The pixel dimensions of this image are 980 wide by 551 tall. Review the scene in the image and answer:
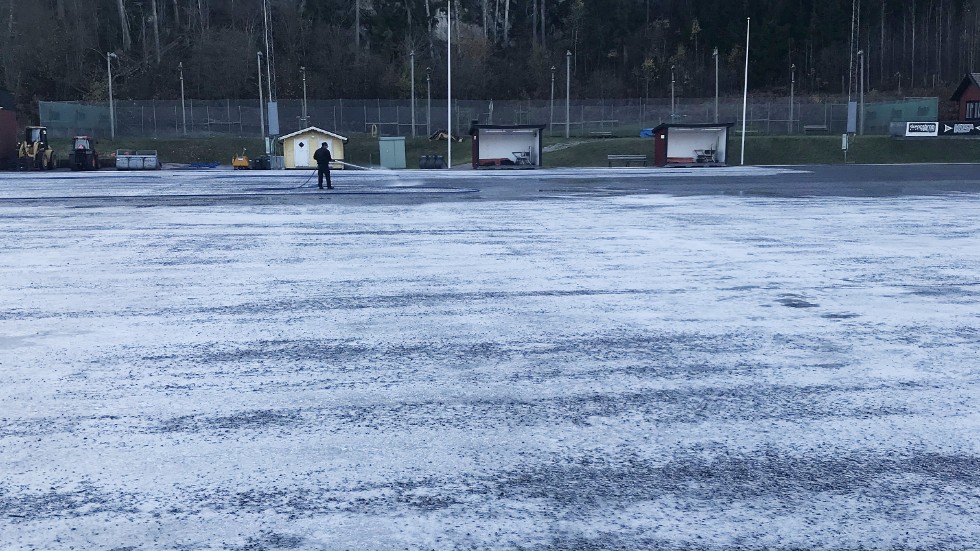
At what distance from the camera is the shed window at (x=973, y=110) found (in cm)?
7128

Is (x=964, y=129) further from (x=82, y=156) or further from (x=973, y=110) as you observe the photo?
(x=82, y=156)

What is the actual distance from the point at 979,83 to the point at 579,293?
73959mm

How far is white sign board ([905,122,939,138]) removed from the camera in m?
64.8

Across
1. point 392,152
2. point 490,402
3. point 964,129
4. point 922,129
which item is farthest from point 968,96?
point 490,402

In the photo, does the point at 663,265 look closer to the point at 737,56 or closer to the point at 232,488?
the point at 232,488

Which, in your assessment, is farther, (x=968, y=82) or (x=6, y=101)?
(x=968, y=82)

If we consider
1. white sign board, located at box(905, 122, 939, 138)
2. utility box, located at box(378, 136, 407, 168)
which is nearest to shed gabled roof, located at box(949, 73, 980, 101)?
white sign board, located at box(905, 122, 939, 138)

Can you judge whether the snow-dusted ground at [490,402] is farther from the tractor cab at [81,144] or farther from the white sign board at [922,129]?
the white sign board at [922,129]

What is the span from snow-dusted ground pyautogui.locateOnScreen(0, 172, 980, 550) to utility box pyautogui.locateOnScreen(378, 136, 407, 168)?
43866 millimetres

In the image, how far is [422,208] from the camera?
19.3m

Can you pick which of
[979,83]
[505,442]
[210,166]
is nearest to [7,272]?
[505,442]

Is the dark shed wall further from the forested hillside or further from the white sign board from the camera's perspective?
the white sign board

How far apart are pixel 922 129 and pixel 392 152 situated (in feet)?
128

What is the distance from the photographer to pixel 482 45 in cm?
10225
